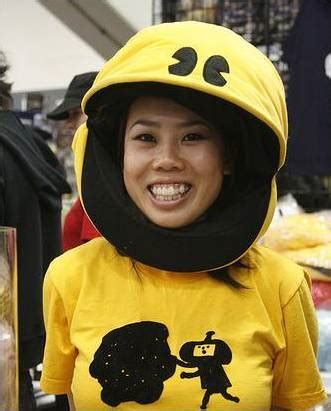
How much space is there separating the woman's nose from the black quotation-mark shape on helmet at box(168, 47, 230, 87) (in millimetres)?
92

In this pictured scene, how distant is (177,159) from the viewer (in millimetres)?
768

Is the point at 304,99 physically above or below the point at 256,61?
below

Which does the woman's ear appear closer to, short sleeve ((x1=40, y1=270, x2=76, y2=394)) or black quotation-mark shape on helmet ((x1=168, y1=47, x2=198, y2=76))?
black quotation-mark shape on helmet ((x1=168, y1=47, x2=198, y2=76))

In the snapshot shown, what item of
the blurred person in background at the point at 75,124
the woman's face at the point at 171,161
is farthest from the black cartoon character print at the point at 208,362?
the blurred person in background at the point at 75,124

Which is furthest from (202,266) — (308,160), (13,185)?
(308,160)

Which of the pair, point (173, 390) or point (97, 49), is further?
point (97, 49)

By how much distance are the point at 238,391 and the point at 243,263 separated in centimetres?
17

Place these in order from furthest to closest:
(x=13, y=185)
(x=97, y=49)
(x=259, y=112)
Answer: (x=97, y=49), (x=13, y=185), (x=259, y=112)

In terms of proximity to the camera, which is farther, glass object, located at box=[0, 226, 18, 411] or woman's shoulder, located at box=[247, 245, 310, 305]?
woman's shoulder, located at box=[247, 245, 310, 305]

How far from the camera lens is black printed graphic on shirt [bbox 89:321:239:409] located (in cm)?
77

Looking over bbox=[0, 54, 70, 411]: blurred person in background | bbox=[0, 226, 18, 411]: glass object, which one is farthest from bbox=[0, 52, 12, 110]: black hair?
bbox=[0, 226, 18, 411]: glass object

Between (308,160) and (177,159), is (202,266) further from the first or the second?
(308,160)

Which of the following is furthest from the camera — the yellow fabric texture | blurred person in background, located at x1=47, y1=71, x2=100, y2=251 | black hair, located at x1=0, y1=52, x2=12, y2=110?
blurred person in background, located at x1=47, y1=71, x2=100, y2=251

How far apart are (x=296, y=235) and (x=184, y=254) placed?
823mm
